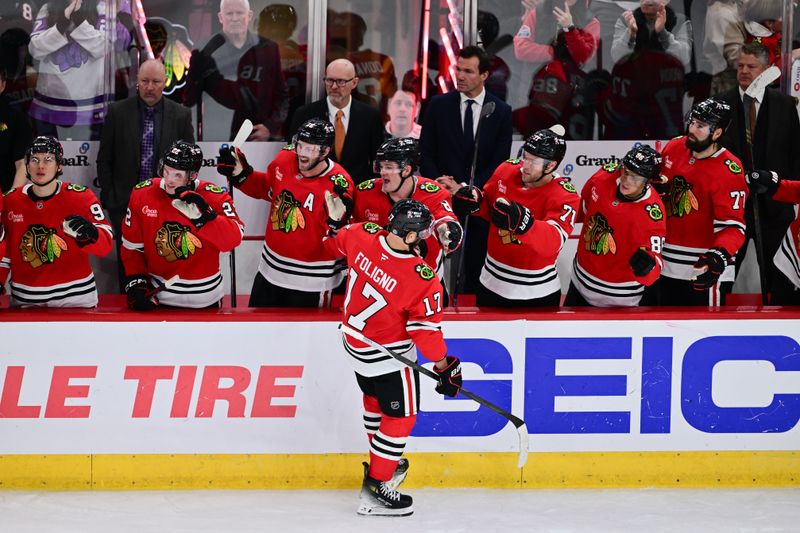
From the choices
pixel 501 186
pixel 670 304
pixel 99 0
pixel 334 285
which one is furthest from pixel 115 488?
pixel 99 0

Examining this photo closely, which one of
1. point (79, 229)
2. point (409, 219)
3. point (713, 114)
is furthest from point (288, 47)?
point (409, 219)

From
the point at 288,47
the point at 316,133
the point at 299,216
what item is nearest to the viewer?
the point at 316,133

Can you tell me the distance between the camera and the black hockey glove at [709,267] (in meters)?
4.75

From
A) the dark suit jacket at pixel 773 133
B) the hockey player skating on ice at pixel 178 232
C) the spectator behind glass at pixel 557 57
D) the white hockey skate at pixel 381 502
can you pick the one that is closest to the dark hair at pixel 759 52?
the dark suit jacket at pixel 773 133

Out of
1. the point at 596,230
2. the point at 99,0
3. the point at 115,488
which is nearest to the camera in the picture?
the point at 115,488

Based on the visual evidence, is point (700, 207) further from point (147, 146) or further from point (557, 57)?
point (147, 146)

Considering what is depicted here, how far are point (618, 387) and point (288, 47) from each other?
2.95 m

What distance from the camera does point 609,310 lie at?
4707 mm

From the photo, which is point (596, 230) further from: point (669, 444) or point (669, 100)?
point (669, 100)

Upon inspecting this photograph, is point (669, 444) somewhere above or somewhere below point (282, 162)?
below

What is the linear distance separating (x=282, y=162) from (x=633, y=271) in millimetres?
1588

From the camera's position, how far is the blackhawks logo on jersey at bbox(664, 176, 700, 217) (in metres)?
5.06

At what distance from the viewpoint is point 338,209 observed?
475 centimetres

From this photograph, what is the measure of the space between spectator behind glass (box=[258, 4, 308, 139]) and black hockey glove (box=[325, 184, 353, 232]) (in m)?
1.81
